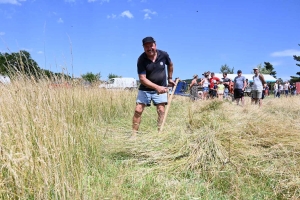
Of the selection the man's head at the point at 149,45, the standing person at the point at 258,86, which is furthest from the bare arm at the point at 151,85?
the standing person at the point at 258,86

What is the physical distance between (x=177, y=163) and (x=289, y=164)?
0.90 meters

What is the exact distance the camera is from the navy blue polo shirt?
3363mm

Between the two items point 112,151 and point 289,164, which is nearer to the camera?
point 289,164

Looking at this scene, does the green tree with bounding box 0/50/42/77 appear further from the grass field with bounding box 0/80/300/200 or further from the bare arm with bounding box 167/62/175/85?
the bare arm with bounding box 167/62/175/85

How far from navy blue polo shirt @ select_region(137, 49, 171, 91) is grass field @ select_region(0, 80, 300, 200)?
0.91 meters

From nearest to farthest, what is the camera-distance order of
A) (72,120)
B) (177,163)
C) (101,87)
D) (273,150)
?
1. (72,120)
2. (177,163)
3. (273,150)
4. (101,87)

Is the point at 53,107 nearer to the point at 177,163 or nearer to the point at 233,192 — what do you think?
the point at 177,163

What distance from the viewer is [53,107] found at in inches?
72.2

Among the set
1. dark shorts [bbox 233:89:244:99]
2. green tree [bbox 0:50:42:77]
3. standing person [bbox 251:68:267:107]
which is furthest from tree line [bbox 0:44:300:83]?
dark shorts [bbox 233:89:244:99]

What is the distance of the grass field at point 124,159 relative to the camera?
1.42m

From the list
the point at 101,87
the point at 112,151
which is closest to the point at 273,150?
the point at 112,151

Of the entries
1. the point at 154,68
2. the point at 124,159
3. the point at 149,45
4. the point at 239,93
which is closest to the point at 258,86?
the point at 239,93

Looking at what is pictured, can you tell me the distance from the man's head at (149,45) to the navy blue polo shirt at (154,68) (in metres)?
0.10

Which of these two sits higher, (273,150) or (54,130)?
(54,130)
